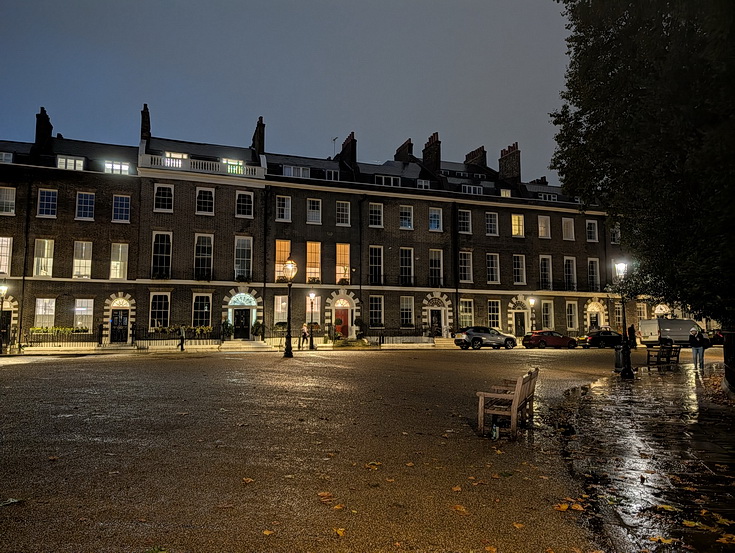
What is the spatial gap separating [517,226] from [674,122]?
4010 centimetres

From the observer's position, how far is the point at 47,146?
119 feet

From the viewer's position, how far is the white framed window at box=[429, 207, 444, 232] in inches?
1711

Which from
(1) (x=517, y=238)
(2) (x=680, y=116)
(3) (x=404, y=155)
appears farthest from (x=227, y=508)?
(3) (x=404, y=155)

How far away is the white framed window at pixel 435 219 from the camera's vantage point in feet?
143

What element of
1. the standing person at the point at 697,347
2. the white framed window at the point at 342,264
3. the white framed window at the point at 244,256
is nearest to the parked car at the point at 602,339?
the white framed window at the point at 342,264

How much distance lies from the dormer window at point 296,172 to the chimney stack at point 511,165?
19079 mm

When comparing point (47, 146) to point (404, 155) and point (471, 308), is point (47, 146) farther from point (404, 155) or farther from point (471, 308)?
point (471, 308)

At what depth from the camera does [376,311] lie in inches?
1604

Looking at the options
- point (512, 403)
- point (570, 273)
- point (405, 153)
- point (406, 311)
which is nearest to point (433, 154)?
point (405, 153)

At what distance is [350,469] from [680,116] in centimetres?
618

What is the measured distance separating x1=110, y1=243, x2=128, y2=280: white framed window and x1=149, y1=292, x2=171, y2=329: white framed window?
8.25ft

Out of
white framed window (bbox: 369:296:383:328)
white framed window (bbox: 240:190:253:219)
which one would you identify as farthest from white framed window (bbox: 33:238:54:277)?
white framed window (bbox: 369:296:383:328)

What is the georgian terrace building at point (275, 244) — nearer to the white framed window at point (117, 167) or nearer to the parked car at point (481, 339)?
the white framed window at point (117, 167)

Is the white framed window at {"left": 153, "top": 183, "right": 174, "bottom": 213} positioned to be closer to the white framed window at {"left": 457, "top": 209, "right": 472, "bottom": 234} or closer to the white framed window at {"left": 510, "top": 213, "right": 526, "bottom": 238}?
the white framed window at {"left": 457, "top": 209, "right": 472, "bottom": 234}
